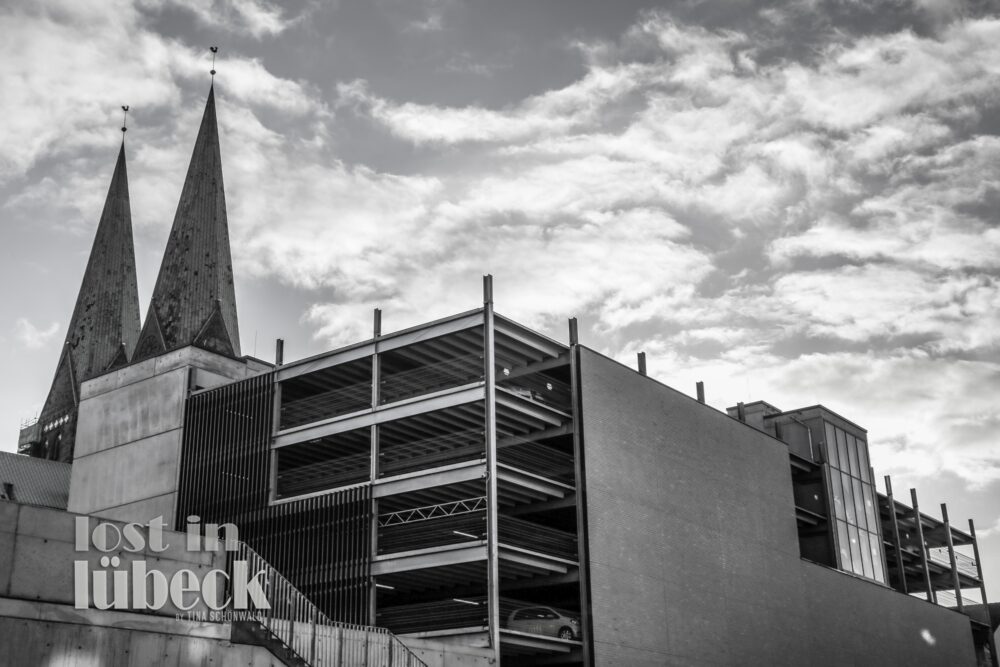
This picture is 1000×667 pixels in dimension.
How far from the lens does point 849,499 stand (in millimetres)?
49938

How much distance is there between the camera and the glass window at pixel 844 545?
4772 centimetres

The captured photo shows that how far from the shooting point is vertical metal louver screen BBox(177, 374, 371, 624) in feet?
111

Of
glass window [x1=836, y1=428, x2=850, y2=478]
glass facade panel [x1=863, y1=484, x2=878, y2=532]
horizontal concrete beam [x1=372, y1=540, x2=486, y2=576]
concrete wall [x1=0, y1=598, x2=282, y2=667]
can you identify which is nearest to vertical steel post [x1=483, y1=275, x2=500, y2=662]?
horizontal concrete beam [x1=372, y1=540, x2=486, y2=576]

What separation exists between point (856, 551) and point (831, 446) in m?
4.85

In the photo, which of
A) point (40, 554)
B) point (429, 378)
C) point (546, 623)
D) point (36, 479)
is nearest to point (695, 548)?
point (546, 623)

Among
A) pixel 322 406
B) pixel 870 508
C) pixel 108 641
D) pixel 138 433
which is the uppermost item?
pixel 138 433

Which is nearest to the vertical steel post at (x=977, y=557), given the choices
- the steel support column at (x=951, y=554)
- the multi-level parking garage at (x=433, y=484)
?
the steel support column at (x=951, y=554)

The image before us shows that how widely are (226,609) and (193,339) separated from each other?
2921 centimetres

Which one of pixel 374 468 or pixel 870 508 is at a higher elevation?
pixel 870 508

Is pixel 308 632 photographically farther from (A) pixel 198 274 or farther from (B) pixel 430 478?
(A) pixel 198 274

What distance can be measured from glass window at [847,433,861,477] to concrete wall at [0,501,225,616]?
1501 inches

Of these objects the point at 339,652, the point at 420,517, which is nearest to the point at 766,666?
the point at 420,517

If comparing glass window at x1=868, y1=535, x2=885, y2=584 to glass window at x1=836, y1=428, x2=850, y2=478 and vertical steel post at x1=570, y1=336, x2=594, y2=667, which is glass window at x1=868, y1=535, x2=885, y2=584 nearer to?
glass window at x1=836, y1=428, x2=850, y2=478

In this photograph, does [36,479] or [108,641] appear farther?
[36,479]
